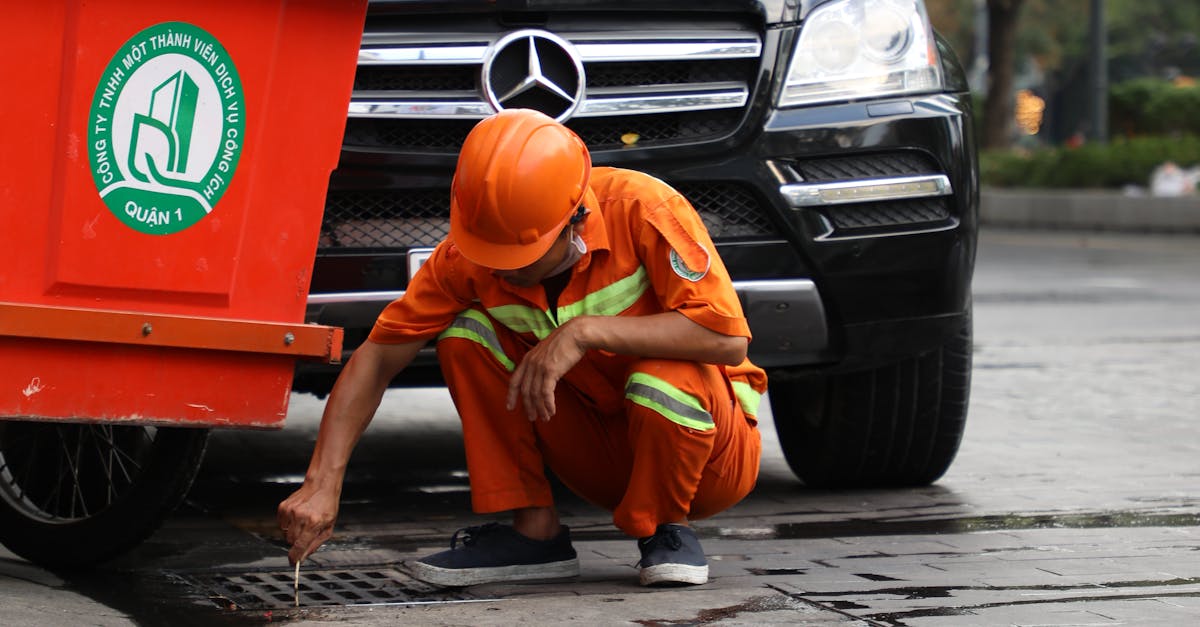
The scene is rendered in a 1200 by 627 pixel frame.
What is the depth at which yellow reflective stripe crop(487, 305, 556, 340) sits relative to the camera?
150 inches

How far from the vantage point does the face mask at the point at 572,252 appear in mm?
3617

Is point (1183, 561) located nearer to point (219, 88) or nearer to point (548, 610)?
point (548, 610)

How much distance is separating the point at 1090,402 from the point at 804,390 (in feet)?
6.95

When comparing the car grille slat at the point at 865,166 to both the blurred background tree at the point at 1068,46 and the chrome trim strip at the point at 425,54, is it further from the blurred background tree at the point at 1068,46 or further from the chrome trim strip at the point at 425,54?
the blurred background tree at the point at 1068,46

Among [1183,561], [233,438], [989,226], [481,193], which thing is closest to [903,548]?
[1183,561]

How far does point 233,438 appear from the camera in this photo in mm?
6367

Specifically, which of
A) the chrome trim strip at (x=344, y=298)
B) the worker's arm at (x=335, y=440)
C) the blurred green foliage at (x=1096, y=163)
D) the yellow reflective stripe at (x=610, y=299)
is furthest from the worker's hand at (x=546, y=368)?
the blurred green foliage at (x=1096, y=163)

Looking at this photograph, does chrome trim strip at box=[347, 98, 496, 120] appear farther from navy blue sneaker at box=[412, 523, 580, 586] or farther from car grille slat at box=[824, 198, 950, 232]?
navy blue sneaker at box=[412, 523, 580, 586]

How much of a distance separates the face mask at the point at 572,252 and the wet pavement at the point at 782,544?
0.63 meters

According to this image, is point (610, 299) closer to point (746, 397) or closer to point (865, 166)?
point (746, 397)

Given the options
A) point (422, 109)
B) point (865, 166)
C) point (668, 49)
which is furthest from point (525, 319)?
point (865, 166)

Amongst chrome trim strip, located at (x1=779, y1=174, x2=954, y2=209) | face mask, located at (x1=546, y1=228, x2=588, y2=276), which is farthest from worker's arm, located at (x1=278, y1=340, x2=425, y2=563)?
chrome trim strip, located at (x1=779, y1=174, x2=954, y2=209)

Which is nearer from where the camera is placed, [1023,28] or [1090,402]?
[1090,402]

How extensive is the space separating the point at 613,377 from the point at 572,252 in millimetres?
341
